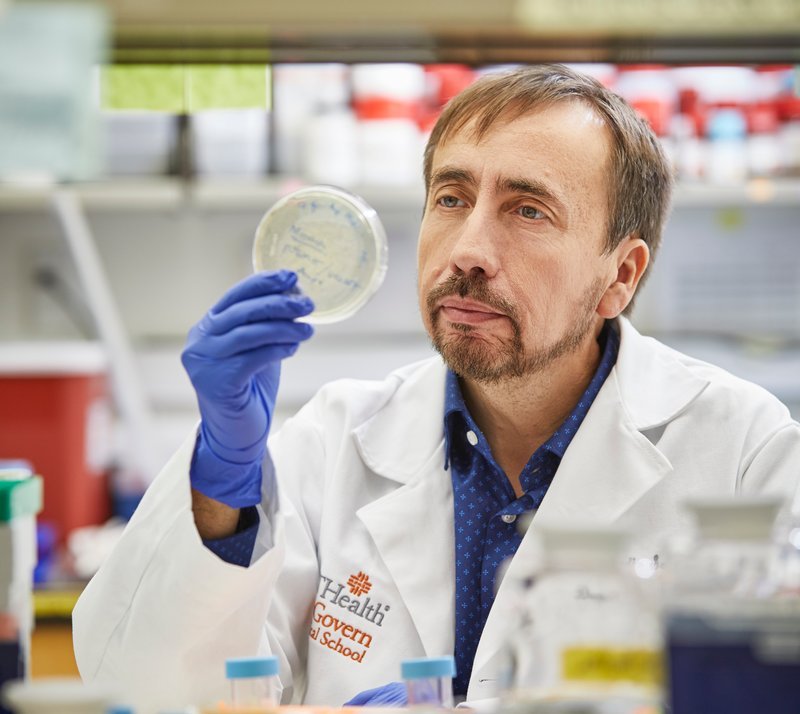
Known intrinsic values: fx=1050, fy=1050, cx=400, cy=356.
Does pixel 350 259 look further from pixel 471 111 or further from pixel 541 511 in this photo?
pixel 541 511

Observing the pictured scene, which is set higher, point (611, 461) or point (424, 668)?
point (611, 461)

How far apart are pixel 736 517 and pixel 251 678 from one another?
486mm

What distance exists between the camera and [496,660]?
1.40m

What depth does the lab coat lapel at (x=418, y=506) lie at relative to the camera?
4.96 ft

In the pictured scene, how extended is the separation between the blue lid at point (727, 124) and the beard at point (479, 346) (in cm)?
183

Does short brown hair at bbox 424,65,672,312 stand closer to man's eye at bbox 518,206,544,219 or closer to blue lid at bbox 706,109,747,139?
man's eye at bbox 518,206,544,219

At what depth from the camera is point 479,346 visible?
1.56 metres

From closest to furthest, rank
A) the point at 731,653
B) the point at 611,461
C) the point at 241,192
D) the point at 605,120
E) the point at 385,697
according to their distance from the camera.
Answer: the point at 731,653 → the point at 385,697 → the point at 611,461 → the point at 605,120 → the point at 241,192

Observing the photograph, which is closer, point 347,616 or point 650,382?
point 347,616

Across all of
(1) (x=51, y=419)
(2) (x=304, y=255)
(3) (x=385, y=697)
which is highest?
(1) (x=51, y=419)

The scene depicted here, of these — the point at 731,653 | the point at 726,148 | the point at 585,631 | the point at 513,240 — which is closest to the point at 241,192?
the point at 726,148

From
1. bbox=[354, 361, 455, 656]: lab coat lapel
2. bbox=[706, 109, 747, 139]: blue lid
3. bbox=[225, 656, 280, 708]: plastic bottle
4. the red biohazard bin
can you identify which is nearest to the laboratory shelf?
bbox=[706, 109, 747, 139]: blue lid

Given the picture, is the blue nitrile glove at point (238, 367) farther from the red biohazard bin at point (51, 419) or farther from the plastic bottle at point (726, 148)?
the plastic bottle at point (726, 148)

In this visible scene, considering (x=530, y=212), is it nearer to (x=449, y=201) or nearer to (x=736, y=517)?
(x=449, y=201)
